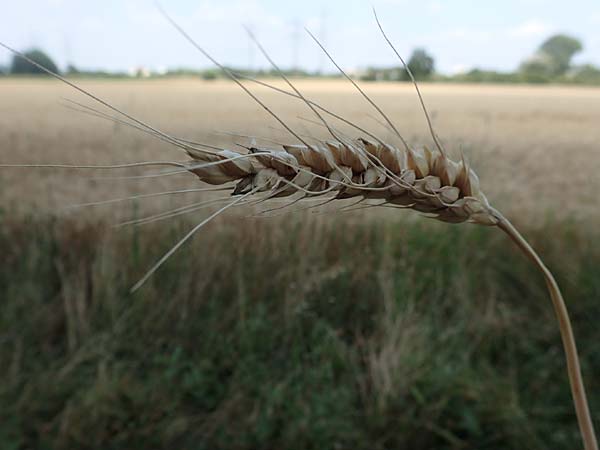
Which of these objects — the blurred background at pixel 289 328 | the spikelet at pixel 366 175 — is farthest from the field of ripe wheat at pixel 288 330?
the spikelet at pixel 366 175

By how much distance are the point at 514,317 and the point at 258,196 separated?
10.2 feet

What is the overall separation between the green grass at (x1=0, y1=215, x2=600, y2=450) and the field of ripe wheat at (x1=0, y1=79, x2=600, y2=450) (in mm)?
10

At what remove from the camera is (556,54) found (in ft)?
53.0

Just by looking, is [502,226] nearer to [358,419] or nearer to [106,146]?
[358,419]

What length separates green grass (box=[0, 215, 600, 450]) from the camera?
9.08ft

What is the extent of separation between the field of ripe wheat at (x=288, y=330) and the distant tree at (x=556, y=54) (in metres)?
13.5

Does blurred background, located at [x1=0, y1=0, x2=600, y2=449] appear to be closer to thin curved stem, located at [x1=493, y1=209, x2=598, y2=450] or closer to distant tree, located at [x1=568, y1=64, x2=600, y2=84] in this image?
thin curved stem, located at [x1=493, y1=209, x2=598, y2=450]

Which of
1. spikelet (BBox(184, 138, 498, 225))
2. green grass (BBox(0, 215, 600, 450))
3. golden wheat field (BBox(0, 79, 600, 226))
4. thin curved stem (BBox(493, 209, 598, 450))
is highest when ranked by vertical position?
spikelet (BBox(184, 138, 498, 225))

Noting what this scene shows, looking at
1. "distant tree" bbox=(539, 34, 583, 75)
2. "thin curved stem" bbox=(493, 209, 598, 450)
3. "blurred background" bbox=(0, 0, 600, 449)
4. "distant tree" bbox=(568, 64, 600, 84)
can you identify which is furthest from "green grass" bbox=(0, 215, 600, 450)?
"distant tree" bbox=(568, 64, 600, 84)

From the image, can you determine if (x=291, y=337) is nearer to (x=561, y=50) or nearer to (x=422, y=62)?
(x=422, y=62)

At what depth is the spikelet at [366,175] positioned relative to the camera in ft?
1.91

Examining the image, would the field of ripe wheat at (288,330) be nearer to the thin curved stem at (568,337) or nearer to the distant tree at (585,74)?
the thin curved stem at (568,337)

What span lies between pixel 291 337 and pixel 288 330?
0.04 metres

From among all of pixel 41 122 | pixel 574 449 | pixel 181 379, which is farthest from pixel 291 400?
pixel 41 122
